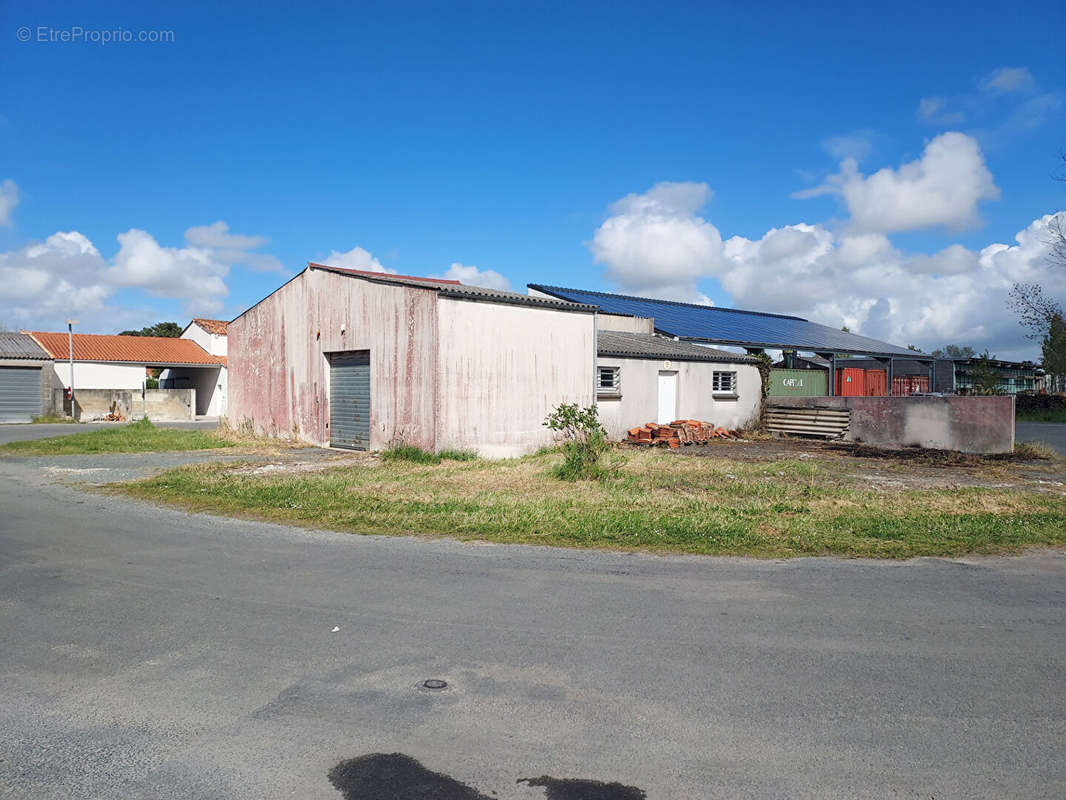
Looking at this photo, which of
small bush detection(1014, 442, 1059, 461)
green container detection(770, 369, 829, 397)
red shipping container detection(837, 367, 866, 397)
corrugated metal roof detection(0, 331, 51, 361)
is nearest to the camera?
small bush detection(1014, 442, 1059, 461)

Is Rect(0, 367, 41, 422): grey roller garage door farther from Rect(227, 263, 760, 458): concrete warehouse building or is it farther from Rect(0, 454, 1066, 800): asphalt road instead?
Rect(0, 454, 1066, 800): asphalt road

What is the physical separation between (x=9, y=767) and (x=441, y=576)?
3.53 metres

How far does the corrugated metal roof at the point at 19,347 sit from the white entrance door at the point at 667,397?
29981 mm

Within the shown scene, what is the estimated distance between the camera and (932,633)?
16.1ft

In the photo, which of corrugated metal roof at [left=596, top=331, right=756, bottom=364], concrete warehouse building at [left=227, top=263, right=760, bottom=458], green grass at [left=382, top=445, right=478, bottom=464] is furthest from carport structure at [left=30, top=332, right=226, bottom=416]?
green grass at [left=382, top=445, right=478, bottom=464]

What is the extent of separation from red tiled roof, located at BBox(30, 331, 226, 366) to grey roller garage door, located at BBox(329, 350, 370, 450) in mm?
25302

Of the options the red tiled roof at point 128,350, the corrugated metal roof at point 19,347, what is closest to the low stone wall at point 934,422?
the red tiled roof at point 128,350

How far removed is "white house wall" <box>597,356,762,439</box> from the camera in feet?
66.6

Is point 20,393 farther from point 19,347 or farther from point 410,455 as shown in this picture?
point 410,455

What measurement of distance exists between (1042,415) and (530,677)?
1422 inches

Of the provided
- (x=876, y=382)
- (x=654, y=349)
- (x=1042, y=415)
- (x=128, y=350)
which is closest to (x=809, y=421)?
(x=654, y=349)

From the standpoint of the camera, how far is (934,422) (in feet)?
59.5

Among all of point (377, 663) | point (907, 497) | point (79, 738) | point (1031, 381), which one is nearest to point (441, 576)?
point (377, 663)

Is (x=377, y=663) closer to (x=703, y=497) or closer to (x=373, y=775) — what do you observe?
(x=373, y=775)
